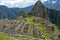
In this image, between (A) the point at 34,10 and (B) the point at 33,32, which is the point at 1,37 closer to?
(B) the point at 33,32

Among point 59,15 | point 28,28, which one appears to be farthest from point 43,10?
point 28,28

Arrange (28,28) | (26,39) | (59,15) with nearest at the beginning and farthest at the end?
(26,39)
(28,28)
(59,15)

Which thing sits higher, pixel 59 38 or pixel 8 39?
pixel 8 39

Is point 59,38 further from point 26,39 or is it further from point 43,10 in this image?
point 43,10

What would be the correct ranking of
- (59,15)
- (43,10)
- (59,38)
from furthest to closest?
1. (59,15)
2. (43,10)
3. (59,38)

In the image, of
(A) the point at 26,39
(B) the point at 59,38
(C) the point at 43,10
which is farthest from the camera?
(C) the point at 43,10

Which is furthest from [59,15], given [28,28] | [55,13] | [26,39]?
[26,39]

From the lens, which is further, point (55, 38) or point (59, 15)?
point (59, 15)

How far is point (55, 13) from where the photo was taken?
119500 mm

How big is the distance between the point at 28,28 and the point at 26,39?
533 inches

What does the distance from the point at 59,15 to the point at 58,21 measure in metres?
10.1

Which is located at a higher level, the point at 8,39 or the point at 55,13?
the point at 8,39

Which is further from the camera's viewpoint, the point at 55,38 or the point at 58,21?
the point at 58,21

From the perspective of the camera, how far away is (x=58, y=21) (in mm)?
105000
